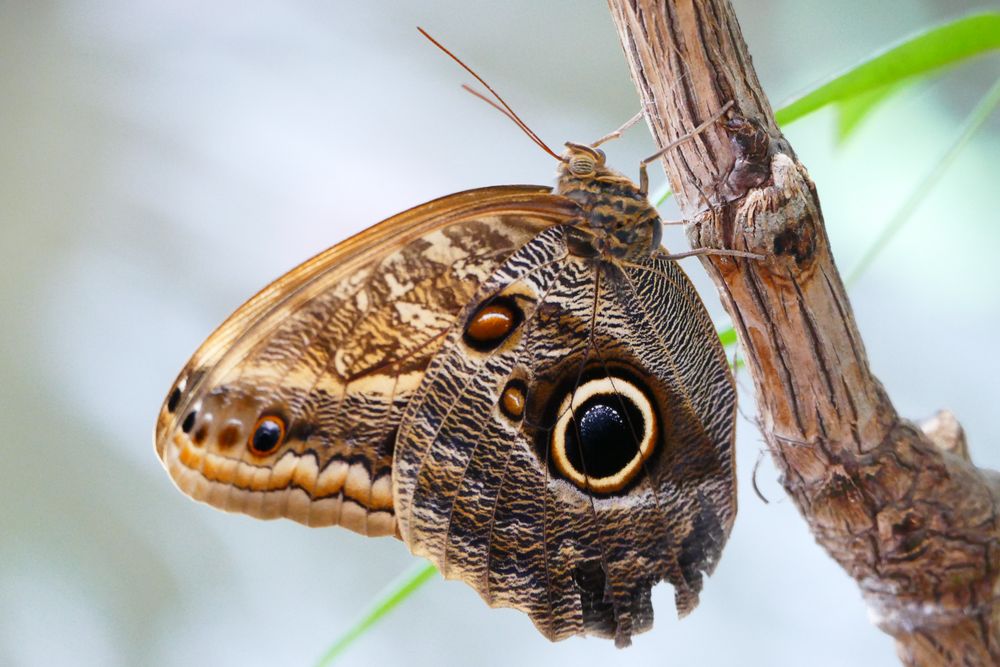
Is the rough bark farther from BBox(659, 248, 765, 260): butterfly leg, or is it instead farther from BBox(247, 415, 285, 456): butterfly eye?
BBox(247, 415, 285, 456): butterfly eye

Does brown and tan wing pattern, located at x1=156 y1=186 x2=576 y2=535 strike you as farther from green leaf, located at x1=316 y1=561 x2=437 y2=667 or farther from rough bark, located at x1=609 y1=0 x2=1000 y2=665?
rough bark, located at x1=609 y1=0 x2=1000 y2=665

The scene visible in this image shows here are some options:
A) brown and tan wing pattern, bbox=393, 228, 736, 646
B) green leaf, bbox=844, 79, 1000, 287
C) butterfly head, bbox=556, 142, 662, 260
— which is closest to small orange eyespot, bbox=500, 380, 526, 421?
brown and tan wing pattern, bbox=393, 228, 736, 646

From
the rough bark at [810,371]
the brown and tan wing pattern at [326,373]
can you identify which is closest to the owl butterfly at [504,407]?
the brown and tan wing pattern at [326,373]

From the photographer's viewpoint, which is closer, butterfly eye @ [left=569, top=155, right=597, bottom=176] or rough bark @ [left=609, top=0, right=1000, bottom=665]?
rough bark @ [left=609, top=0, right=1000, bottom=665]

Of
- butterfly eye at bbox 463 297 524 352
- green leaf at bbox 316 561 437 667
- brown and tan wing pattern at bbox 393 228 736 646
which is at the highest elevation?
butterfly eye at bbox 463 297 524 352

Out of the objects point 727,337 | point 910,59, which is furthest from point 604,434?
point 910,59

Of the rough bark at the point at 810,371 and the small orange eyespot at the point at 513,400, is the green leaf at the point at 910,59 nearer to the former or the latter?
the rough bark at the point at 810,371

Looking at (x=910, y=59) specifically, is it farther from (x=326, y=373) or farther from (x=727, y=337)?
(x=326, y=373)

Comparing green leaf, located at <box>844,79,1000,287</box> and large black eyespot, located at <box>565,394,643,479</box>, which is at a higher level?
green leaf, located at <box>844,79,1000,287</box>
